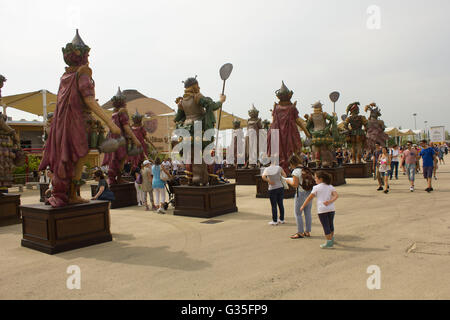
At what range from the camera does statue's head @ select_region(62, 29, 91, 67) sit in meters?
5.42

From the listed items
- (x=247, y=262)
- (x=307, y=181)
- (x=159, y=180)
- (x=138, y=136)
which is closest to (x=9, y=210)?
(x=159, y=180)

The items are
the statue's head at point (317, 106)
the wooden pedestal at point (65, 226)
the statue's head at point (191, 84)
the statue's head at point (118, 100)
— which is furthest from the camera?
the statue's head at point (317, 106)

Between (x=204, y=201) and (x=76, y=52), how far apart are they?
4.01 meters

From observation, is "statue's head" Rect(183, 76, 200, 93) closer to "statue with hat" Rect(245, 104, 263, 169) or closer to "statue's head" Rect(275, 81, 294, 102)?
"statue's head" Rect(275, 81, 294, 102)

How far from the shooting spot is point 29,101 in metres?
21.1

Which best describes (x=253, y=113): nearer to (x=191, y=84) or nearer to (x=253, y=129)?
(x=253, y=129)

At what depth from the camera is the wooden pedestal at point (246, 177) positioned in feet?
49.6

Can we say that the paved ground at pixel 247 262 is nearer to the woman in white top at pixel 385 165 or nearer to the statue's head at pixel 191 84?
the woman in white top at pixel 385 165

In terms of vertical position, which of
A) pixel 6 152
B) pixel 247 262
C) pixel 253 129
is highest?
pixel 253 129

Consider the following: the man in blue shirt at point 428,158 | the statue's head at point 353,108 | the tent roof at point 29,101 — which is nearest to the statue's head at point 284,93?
the man in blue shirt at point 428,158

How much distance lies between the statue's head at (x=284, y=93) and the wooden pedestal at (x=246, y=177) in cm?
514

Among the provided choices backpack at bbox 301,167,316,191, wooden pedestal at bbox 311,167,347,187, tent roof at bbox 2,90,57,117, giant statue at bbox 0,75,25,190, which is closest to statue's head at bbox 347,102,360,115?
wooden pedestal at bbox 311,167,347,187

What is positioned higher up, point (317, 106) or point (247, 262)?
point (317, 106)
